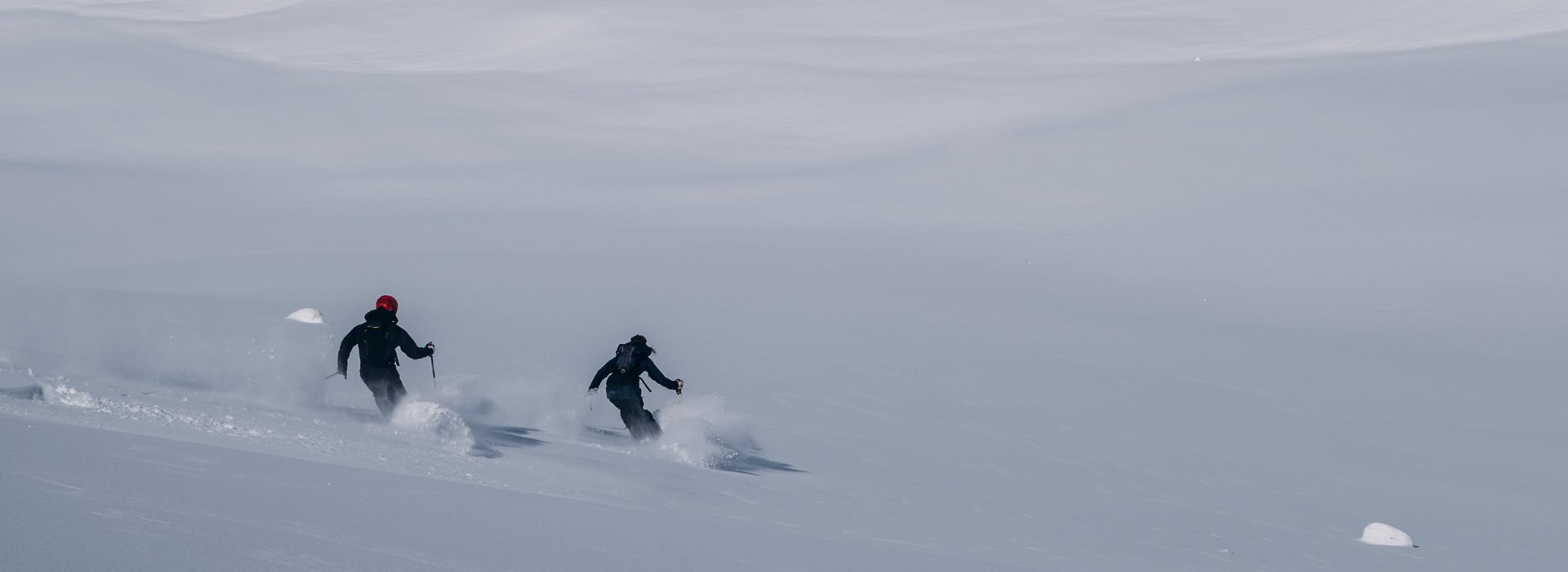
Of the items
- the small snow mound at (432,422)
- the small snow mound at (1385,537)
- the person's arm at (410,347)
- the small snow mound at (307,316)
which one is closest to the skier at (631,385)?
the small snow mound at (432,422)

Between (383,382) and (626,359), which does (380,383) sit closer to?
(383,382)

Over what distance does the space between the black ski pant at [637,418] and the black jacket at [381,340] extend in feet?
4.34

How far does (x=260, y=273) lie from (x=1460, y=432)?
37.1ft

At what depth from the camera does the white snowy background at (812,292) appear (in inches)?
289

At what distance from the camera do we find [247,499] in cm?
597

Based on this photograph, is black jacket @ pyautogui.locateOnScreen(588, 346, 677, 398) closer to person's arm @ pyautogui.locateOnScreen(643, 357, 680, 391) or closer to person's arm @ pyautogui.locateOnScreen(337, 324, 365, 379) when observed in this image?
person's arm @ pyautogui.locateOnScreen(643, 357, 680, 391)

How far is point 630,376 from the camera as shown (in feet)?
33.4

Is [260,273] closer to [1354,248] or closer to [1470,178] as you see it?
[1354,248]

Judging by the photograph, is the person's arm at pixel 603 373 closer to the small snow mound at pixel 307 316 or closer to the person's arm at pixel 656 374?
the person's arm at pixel 656 374

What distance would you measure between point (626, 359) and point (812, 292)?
6092mm

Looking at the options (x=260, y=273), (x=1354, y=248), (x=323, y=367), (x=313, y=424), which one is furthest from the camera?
(x=1354, y=248)

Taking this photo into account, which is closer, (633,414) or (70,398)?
(70,398)

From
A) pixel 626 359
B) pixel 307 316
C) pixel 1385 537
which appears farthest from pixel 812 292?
pixel 1385 537

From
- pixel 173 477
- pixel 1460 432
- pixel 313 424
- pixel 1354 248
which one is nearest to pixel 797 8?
pixel 1354 248
